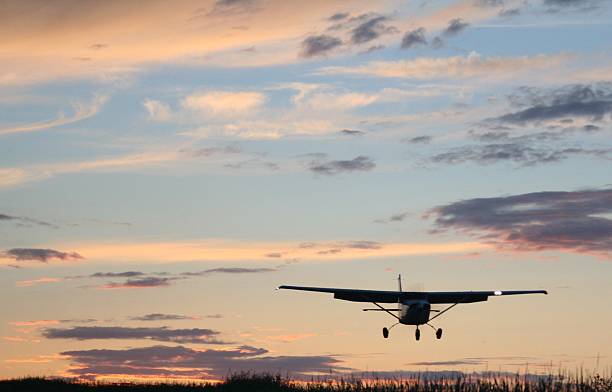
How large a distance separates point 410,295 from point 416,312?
209 inches

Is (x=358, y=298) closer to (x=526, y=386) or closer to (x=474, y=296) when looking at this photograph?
(x=474, y=296)

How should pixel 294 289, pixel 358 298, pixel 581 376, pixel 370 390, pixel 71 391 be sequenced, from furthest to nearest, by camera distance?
pixel 358 298
pixel 294 289
pixel 71 391
pixel 370 390
pixel 581 376

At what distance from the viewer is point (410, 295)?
77.4 meters

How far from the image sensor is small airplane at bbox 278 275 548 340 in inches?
2849

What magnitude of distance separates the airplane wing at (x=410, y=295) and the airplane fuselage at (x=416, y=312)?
3.51 meters

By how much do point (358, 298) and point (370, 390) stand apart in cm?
3148

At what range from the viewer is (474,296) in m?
78.8

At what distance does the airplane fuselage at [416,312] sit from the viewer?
237ft

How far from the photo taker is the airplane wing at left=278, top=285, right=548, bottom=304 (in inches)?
2980

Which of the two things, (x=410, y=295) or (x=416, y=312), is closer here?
(x=416, y=312)

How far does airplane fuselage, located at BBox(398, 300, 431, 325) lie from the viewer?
72.2 meters

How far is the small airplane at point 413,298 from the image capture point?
7238cm

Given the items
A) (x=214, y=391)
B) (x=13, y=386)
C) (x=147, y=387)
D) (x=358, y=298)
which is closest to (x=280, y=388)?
(x=214, y=391)

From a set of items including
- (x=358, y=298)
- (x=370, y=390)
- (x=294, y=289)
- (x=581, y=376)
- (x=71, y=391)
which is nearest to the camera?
(x=581, y=376)
